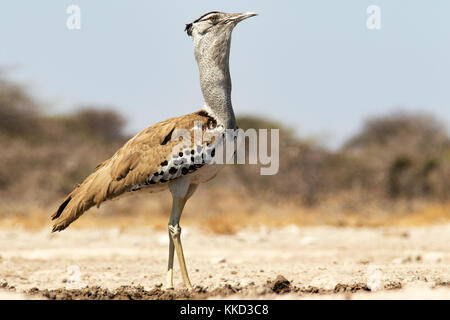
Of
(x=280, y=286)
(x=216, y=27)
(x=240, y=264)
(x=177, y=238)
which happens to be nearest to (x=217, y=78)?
(x=216, y=27)

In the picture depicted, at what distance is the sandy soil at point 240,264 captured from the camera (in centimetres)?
508

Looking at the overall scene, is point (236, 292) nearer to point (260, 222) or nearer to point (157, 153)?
point (157, 153)

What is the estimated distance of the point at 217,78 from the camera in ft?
18.1

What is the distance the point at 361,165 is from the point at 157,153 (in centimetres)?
1523

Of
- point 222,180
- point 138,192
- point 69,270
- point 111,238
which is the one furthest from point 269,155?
point 138,192

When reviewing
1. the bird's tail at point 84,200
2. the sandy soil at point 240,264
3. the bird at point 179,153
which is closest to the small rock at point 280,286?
the sandy soil at point 240,264

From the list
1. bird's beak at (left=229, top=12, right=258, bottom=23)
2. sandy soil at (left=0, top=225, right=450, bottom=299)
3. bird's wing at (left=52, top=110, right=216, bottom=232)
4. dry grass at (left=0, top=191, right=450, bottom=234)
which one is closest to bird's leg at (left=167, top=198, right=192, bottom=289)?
sandy soil at (left=0, top=225, right=450, bottom=299)

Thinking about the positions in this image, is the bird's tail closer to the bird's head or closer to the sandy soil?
the sandy soil

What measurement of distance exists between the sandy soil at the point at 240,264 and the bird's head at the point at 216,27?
193cm

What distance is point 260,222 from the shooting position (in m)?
14.1

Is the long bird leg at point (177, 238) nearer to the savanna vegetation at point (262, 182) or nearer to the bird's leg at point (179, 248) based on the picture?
the bird's leg at point (179, 248)

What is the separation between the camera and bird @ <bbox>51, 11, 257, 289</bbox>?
5.21 metres

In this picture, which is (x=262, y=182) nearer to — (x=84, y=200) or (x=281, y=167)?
(x=281, y=167)

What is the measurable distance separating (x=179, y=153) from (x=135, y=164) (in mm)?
391
